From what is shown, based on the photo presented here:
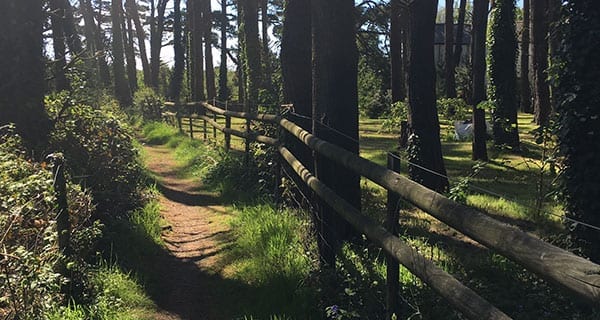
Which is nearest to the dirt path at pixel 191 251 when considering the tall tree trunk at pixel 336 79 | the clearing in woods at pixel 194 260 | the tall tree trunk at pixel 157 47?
the clearing in woods at pixel 194 260

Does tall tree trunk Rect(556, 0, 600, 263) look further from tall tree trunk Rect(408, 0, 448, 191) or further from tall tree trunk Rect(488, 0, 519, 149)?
tall tree trunk Rect(488, 0, 519, 149)

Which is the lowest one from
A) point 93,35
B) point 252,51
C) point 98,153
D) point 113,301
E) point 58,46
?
point 113,301

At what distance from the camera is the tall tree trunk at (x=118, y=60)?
27.8 m

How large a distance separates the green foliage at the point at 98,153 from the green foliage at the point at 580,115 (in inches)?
211

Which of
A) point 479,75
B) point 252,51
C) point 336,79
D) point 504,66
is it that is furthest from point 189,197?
point 504,66

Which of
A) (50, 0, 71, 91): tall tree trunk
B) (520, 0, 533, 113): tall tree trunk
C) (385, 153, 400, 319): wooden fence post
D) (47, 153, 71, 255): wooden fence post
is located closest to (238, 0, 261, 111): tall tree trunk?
(50, 0, 71, 91): tall tree trunk

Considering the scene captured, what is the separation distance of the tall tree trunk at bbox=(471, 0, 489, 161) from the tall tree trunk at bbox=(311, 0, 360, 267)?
8.04m

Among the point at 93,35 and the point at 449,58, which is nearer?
the point at 449,58

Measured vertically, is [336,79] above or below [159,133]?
above

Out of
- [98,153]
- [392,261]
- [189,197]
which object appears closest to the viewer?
[392,261]

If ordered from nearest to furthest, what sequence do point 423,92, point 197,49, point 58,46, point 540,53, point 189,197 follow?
point 423,92
point 189,197
point 540,53
point 58,46
point 197,49

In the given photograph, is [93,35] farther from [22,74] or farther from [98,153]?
[98,153]

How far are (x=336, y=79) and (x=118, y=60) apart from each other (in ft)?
86.0

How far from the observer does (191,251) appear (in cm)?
648
